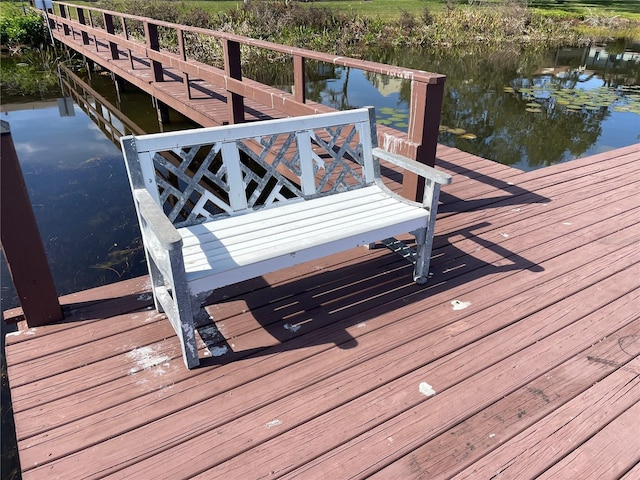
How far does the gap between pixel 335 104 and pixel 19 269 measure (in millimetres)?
8655

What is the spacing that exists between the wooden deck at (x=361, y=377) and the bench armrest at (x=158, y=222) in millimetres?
655

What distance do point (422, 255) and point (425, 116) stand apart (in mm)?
1088

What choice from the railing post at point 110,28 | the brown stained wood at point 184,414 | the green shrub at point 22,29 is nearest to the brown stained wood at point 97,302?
the brown stained wood at point 184,414

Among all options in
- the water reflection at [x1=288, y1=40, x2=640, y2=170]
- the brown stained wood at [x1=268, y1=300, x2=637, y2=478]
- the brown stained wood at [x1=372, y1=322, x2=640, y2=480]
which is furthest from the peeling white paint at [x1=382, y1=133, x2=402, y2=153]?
the water reflection at [x1=288, y1=40, x2=640, y2=170]

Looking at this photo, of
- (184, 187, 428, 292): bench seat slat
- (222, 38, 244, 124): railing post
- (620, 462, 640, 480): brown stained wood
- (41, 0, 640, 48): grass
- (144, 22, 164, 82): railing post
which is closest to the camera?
(620, 462, 640, 480): brown stained wood

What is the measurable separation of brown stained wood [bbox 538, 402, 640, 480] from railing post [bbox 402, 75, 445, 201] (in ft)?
6.64

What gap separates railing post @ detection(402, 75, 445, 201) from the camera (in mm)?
3004

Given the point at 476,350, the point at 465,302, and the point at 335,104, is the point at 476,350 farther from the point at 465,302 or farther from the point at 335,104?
the point at 335,104

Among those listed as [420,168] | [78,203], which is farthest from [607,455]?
[78,203]

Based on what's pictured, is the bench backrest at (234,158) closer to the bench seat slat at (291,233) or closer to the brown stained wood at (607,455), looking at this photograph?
the bench seat slat at (291,233)

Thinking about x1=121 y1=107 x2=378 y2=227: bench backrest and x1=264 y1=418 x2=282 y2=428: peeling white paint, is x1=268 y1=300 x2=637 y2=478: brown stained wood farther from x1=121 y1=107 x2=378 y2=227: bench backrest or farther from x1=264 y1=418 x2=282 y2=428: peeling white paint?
x1=121 y1=107 x2=378 y2=227: bench backrest

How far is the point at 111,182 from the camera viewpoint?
5.73m

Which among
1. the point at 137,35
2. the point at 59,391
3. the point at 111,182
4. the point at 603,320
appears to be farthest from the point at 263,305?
the point at 137,35

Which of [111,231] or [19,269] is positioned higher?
[19,269]
